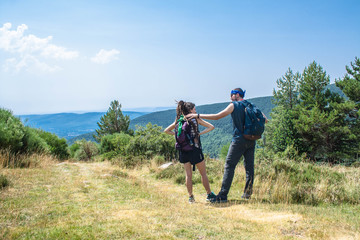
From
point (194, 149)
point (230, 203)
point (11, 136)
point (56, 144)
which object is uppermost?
point (11, 136)

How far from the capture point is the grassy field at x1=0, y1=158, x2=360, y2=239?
2.98m

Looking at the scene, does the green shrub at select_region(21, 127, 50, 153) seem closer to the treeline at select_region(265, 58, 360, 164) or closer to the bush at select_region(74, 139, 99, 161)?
the bush at select_region(74, 139, 99, 161)

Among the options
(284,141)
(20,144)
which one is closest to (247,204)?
(20,144)

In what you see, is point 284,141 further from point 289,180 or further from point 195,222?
point 195,222

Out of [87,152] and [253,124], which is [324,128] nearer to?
[87,152]

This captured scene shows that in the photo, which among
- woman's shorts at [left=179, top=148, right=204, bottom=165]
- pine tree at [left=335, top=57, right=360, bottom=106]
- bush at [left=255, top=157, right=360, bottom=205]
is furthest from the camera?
pine tree at [left=335, top=57, right=360, bottom=106]

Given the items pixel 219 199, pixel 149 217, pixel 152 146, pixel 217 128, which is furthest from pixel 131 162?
pixel 217 128

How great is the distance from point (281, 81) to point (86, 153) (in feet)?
144

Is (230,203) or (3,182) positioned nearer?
(230,203)

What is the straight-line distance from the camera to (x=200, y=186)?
654 centimetres

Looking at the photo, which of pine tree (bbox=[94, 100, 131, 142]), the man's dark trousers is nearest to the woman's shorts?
the man's dark trousers

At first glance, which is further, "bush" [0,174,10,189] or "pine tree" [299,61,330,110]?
"pine tree" [299,61,330,110]

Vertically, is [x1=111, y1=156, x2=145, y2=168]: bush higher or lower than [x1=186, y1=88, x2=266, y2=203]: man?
lower

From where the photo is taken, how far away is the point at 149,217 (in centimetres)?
359
